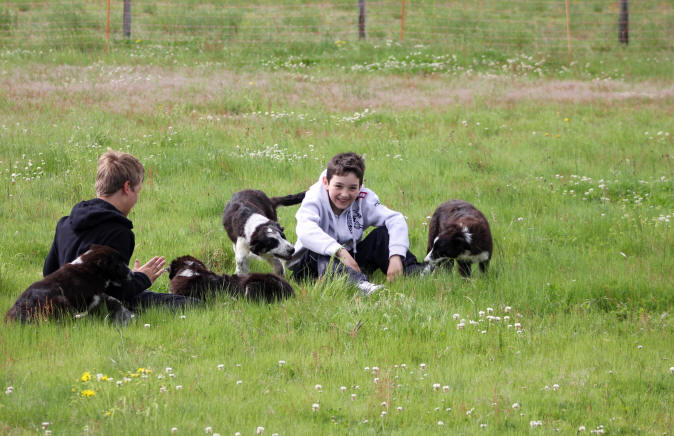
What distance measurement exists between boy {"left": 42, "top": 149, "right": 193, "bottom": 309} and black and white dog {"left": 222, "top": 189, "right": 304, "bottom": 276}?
1639 millimetres

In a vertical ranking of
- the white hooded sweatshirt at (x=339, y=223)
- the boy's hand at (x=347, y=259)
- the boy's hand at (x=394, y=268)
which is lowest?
the boy's hand at (x=394, y=268)

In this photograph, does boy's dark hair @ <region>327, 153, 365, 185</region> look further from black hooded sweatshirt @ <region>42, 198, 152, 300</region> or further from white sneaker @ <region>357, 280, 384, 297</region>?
black hooded sweatshirt @ <region>42, 198, 152, 300</region>

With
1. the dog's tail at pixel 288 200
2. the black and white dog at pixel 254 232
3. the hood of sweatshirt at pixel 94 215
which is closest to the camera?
the hood of sweatshirt at pixel 94 215

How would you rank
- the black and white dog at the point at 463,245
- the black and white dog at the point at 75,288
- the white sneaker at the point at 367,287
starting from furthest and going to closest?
the black and white dog at the point at 463,245 < the white sneaker at the point at 367,287 < the black and white dog at the point at 75,288

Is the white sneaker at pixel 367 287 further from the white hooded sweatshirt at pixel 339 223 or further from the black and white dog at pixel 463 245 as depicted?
the black and white dog at pixel 463 245

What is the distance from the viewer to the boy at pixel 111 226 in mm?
6031

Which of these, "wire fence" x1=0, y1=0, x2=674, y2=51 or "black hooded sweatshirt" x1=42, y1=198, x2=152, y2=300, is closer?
"black hooded sweatshirt" x1=42, y1=198, x2=152, y2=300

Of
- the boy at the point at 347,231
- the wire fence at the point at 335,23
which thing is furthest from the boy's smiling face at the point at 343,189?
the wire fence at the point at 335,23

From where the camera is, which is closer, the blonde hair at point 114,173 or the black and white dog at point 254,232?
the blonde hair at point 114,173

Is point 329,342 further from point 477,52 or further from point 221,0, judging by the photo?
point 221,0

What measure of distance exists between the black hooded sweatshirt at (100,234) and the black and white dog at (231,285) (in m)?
0.58

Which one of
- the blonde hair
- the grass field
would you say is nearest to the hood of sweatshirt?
the blonde hair

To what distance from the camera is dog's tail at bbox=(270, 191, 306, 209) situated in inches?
348

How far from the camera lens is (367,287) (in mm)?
6844
